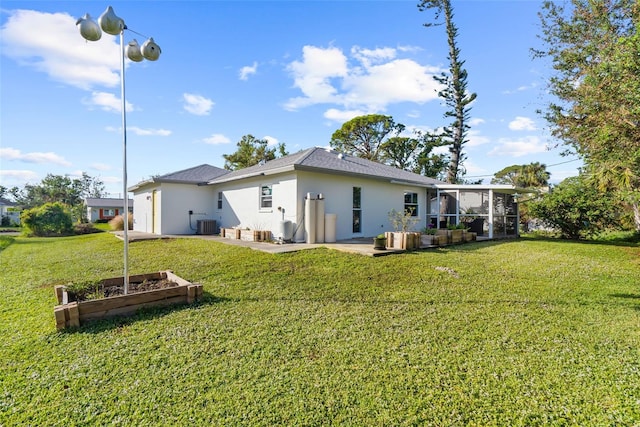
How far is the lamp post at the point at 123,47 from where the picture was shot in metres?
3.89

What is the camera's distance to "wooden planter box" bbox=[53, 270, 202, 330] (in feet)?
11.7

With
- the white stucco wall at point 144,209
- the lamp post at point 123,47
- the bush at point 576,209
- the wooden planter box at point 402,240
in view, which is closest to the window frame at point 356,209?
the wooden planter box at point 402,240

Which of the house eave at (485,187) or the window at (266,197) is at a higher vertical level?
the house eave at (485,187)

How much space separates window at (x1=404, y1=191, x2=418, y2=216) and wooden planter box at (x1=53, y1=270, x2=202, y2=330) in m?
10.9

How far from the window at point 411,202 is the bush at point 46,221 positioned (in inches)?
847

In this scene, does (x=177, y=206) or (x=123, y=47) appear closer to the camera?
(x=123, y=47)

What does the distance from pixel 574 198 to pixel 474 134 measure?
11232mm

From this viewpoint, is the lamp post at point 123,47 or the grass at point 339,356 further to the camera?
the lamp post at point 123,47

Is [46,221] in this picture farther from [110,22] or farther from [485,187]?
[485,187]

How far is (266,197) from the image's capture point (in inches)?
451

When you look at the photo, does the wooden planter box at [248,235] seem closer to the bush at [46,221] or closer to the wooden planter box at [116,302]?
the wooden planter box at [116,302]

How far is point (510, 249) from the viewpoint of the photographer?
388 inches

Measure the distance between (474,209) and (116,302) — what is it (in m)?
14.3

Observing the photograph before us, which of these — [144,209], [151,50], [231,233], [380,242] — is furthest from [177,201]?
[151,50]
